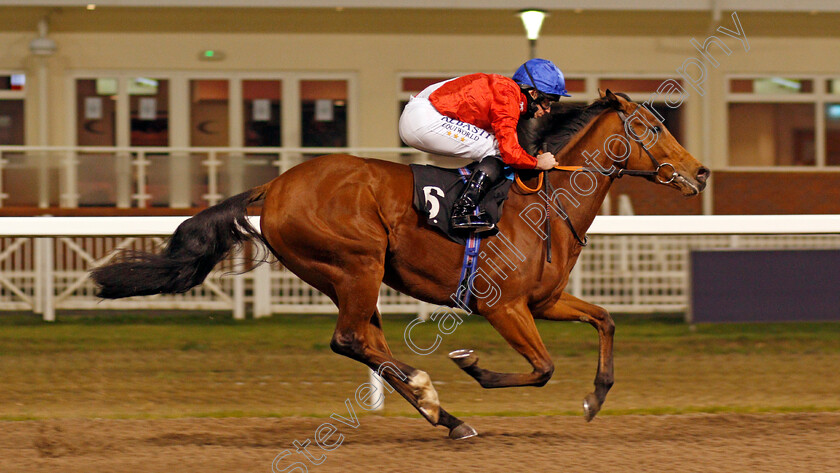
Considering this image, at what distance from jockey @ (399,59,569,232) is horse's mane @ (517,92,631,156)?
10 cm

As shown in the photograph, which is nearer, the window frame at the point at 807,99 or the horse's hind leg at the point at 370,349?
the horse's hind leg at the point at 370,349

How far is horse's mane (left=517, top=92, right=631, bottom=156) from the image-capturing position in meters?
4.38

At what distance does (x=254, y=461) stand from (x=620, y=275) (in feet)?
19.3

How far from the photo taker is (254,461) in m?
3.81

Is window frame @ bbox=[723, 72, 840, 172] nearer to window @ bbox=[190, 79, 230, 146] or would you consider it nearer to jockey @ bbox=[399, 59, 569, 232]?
window @ bbox=[190, 79, 230, 146]

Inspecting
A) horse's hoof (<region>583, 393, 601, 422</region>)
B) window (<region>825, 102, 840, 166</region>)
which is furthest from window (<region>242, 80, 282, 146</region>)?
horse's hoof (<region>583, 393, 601, 422</region>)

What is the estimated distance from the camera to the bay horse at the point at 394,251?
4.05 m

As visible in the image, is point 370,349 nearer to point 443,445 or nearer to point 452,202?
point 443,445

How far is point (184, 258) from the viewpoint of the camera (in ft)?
13.7

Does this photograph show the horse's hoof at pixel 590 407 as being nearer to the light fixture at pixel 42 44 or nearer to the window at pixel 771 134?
the window at pixel 771 134

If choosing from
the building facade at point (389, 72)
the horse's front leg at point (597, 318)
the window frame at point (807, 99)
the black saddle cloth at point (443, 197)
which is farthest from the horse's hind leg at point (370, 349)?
the window frame at point (807, 99)

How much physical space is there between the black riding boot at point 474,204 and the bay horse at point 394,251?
120 millimetres

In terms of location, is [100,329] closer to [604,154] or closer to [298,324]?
[298,324]

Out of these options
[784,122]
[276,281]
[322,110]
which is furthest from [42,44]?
[784,122]
